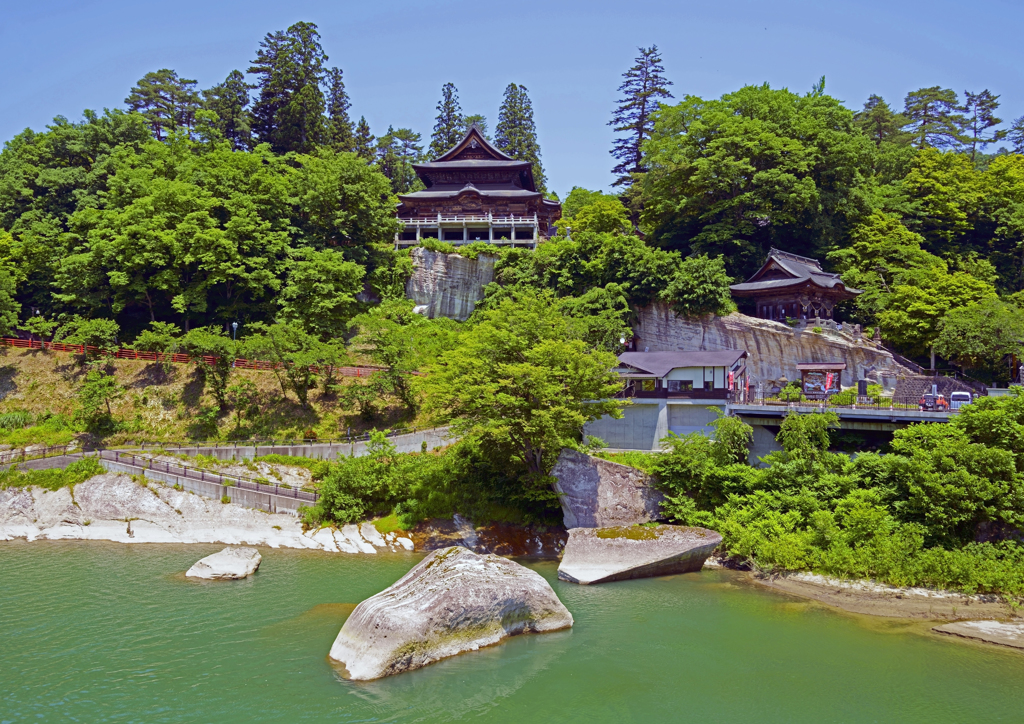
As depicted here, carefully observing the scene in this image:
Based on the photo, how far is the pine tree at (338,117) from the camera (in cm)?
6606

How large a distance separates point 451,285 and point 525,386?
86.1 ft

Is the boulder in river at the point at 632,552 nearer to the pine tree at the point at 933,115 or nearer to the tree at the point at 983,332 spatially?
the tree at the point at 983,332

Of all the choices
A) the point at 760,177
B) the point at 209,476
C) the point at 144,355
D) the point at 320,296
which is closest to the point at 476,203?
the point at 320,296

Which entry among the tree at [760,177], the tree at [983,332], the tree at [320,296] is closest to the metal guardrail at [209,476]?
the tree at [320,296]

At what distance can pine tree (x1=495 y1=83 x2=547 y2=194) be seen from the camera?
72.9 metres

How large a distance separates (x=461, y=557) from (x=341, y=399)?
20415mm

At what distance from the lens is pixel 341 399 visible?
1486 inches

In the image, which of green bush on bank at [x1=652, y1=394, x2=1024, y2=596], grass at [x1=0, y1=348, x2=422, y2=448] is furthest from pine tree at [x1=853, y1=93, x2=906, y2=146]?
grass at [x1=0, y1=348, x2=422, y2=448]

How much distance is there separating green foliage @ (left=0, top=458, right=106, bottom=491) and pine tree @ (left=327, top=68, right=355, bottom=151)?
1712 inches

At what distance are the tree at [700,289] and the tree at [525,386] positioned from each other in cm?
1530

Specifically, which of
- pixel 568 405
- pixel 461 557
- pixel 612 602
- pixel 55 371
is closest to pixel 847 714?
pixel 612 602

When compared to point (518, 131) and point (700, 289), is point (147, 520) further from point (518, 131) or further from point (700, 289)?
point (518, 131)

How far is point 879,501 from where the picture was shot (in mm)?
24766

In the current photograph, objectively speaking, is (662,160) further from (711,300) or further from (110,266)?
(110,266)
